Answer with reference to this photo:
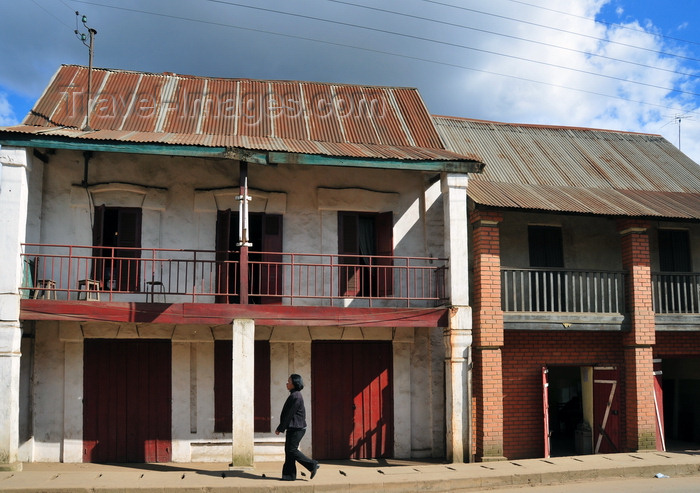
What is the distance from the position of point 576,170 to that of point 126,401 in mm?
11575

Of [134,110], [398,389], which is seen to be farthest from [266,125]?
[398,389]

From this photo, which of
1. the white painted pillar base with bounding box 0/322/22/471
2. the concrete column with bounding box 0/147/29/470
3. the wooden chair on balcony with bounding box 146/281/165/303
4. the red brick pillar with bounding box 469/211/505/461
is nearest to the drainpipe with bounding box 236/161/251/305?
the wooden chair on balcony with bounding box 146/281/165/303

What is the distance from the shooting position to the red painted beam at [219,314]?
1189cm

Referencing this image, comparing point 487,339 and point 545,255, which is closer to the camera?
point 487,339

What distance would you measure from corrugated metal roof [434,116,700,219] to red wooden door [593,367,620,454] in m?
3.63

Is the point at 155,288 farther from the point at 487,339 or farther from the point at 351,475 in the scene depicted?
the point at 487,339

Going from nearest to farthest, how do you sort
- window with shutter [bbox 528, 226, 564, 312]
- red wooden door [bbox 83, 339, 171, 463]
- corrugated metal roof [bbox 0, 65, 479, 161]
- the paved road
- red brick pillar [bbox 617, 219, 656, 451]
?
the paved road
red wooden door [bbox 83, 339, 171, 463]
corrugated metal roof [bbox 0, 65, 479, 161]
red brick pillar [bbox 617, 219, 656, 451]
window with shutter [bbox 528, 226, 564, 312]

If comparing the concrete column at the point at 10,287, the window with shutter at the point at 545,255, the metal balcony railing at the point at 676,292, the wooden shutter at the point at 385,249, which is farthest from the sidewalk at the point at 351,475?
the wooden shutter at the point at 385,249

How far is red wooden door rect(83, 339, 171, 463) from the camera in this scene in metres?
13.3

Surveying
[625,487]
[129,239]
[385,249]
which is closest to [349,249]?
[385,249]

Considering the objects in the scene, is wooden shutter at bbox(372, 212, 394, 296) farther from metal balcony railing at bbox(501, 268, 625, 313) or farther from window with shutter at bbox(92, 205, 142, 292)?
window with shutter at bbox(92, 205, 142, 292)

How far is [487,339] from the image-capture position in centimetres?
1359

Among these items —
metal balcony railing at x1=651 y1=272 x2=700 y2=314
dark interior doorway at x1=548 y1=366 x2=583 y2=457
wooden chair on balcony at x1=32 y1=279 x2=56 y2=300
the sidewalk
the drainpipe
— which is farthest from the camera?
dark interior doorway at x1=548 y1=366 x2=583 y2=457

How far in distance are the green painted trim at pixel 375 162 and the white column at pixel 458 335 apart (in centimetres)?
37
